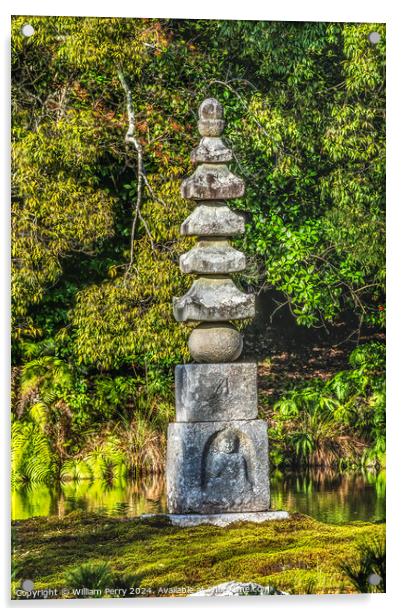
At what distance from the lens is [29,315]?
1423 centimetres

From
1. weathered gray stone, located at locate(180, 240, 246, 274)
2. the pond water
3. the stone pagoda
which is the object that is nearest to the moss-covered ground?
the stone pagoda

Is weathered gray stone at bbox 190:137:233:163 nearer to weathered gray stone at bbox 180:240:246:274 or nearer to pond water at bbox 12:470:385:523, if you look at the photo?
weathered gray stone at bbox 180:240:246:274

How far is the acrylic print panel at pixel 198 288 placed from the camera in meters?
12.6

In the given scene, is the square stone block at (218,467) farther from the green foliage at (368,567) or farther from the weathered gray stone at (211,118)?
the weathered gray stone at (211,118)

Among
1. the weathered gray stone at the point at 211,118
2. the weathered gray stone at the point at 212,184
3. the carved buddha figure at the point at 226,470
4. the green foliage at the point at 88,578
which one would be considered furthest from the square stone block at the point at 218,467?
the weathered gray stone at the point at 211,118

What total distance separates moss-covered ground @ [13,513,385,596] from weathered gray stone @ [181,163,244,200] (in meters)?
2.62

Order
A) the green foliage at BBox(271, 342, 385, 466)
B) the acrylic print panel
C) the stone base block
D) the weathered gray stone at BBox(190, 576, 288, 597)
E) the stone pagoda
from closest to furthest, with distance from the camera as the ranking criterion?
the weathered gray stone at BBox(190, 576, 288, 597), the stone base block, the stone pagoda, the acrylic print panel, the green foliage at BBox(271, 342, 385, 466)

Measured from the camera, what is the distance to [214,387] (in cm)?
1252

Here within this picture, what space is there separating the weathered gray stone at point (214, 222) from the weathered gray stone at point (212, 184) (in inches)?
4.2

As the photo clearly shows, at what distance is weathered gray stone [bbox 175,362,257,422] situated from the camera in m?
12.5

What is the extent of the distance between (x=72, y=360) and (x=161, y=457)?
1220 millimetres

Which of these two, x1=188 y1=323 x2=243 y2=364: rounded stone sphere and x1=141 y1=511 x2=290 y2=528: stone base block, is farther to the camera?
x1=188 y1=323 x2=243 y2=364: rounded stone sphere

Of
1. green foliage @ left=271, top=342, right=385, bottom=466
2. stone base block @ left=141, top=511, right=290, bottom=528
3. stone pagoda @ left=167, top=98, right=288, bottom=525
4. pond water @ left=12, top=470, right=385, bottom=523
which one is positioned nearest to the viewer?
stone base block @ left=141, top=511, right=290, bottom=528

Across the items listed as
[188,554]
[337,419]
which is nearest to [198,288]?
[188,554]
